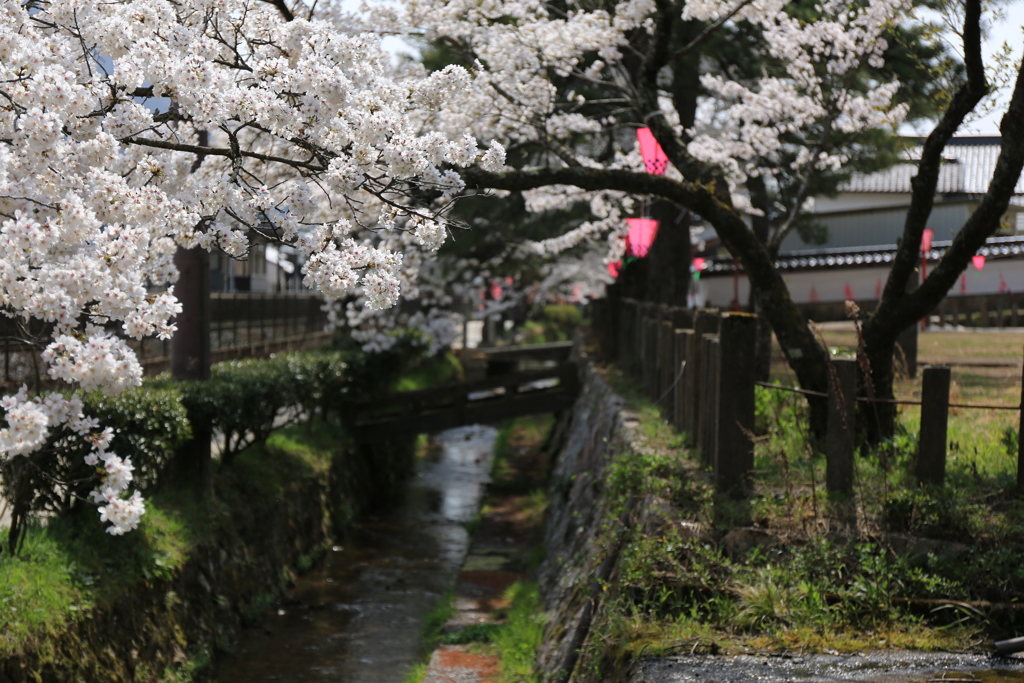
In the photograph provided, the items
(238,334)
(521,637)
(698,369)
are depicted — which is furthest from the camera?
(238,334)

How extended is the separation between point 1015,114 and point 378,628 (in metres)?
7.16

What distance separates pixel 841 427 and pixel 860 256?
20.9 m

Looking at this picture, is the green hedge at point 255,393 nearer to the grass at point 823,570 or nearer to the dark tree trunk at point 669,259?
the grass at point 823,570

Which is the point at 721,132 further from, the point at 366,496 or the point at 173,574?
the point at 173,574

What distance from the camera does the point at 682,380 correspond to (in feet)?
26.2

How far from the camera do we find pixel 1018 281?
2397cm

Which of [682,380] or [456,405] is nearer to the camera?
[682,380]

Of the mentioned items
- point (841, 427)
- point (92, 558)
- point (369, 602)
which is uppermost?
point (841, 427)

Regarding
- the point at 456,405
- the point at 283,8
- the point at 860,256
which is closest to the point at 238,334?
the point at 456,405

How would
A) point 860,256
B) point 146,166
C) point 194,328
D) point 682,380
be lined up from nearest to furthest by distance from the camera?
point 146,166
point 682,380
point 194,328
point 860,256

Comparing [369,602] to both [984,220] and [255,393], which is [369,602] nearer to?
[255,393]

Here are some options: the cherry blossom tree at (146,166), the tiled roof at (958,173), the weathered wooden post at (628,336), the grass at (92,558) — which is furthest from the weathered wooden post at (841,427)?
the tiled roof at (958,173)

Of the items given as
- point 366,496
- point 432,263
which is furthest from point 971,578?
point 432,263

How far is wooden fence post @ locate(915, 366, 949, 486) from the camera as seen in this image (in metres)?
5.77
